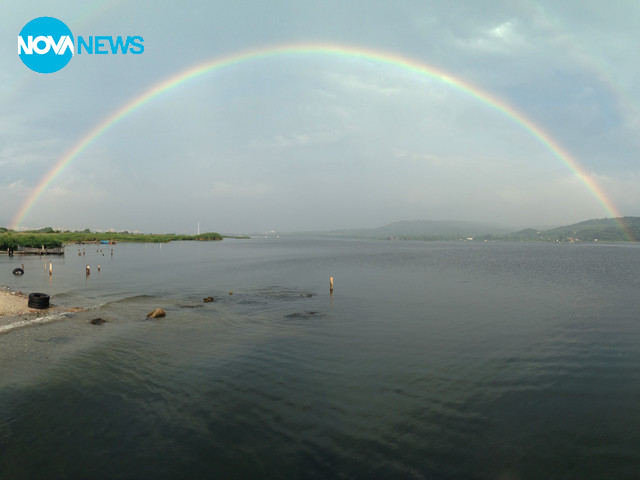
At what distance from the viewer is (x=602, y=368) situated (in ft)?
58.7

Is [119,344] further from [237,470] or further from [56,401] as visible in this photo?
[237,470]

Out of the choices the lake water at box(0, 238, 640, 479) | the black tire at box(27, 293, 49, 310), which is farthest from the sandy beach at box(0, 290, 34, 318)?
the lake water at box(0, 238, 640, 479)

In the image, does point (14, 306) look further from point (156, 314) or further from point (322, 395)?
point (322, 395)

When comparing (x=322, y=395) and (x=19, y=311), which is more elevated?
(x=19, y=311)

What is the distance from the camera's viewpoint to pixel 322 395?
14.7 m

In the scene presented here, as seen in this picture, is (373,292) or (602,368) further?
(373,292)

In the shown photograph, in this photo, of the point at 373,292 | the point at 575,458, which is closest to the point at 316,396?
the point at 575,458

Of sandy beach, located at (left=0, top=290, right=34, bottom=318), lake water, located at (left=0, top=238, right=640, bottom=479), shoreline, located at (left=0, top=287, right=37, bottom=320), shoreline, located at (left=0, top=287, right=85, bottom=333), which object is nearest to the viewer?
lake water, located at (left=0, top=238, right=640, bottom=479)

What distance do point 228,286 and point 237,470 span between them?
38.3m

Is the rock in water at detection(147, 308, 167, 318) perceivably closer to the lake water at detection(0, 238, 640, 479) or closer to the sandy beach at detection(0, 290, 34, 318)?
the lake water at detection(0, 238, 640, 479)

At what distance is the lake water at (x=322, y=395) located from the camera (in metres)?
10.5

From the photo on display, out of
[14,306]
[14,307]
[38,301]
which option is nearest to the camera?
[14,307]

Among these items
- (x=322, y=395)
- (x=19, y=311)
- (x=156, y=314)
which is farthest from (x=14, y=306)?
(x=322, y=395)

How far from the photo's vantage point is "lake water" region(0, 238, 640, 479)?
34.6 ft
